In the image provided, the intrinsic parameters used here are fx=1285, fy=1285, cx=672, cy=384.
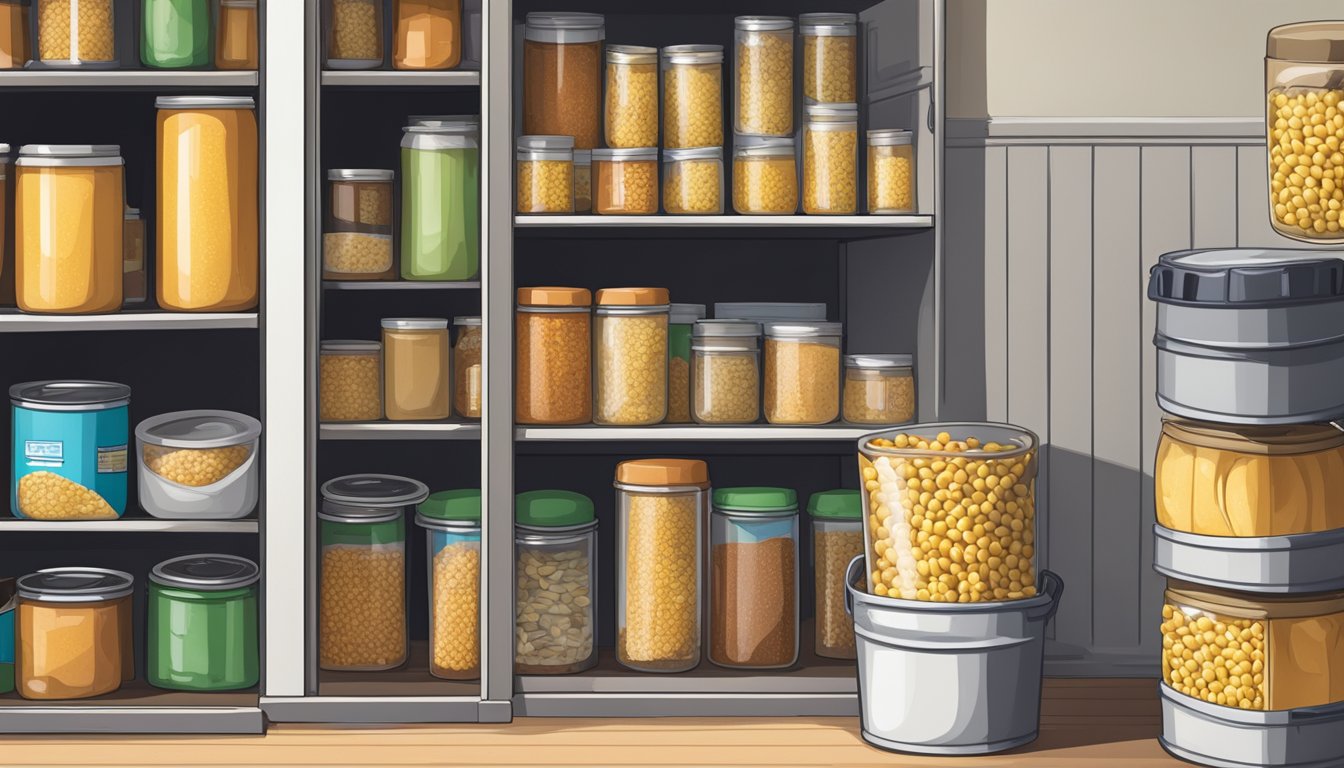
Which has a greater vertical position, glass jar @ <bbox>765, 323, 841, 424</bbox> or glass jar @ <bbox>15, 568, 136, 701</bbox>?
glass jar @ <bbox>765, 323, 841, 424</bbox>

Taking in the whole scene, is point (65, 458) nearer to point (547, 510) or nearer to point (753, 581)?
point (547, 510)

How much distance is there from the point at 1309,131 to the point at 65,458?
1.67 meters

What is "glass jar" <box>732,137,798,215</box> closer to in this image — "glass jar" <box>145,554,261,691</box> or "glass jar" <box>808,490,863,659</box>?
"glass jar" <box>808,490,863,659</box>

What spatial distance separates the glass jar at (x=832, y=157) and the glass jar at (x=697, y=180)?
0.45 ft

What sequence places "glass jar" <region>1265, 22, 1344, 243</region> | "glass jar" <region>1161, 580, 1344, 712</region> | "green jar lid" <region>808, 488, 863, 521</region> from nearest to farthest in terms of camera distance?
"glass jar" <region>1265, 22, 1344, 243</region> → "glass jar" <region>1161, 580, 1344, 712</region> → "green jar lid" <region>808, 488, 863, 521</region>

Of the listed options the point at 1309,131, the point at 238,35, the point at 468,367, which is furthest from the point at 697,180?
the point at 1309,131

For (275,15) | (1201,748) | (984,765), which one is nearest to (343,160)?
(275,15)

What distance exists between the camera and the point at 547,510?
74.5 inches

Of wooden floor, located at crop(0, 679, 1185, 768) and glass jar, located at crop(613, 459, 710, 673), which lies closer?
wooden floor, located at crop(0, 679, 1185, 768)

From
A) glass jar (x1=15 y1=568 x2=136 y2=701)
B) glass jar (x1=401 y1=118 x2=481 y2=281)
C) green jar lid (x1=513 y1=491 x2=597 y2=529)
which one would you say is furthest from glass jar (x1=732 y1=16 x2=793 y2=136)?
glass jar (x1=15 y1=568 x2=136 y2=701)

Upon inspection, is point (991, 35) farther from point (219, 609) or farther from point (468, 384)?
point (219, 609)

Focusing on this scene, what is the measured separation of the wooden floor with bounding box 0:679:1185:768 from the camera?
169cm

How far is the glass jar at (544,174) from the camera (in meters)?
1.85

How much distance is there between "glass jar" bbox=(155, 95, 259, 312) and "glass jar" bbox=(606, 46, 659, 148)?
1.70 feet
